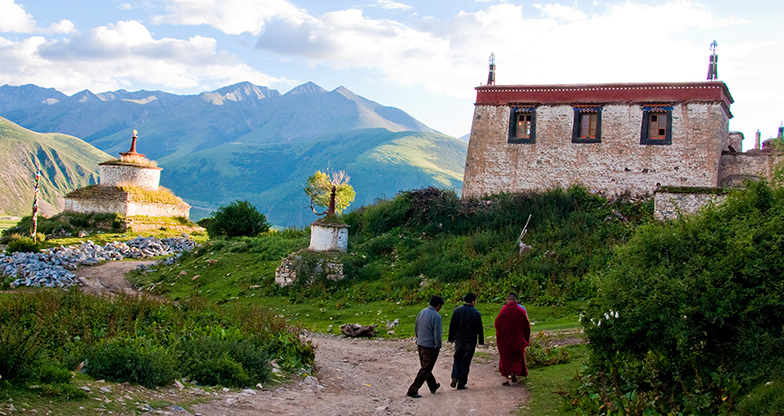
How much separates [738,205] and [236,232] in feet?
101

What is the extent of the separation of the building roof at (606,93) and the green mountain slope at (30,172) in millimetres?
138806

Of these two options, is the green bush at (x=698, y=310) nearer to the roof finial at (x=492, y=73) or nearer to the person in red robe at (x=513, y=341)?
the person in red robe at (x=513, y=341)

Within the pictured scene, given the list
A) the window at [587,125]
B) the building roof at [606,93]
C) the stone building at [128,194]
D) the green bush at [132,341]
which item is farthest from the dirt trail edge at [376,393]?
the stone building at [128,194]

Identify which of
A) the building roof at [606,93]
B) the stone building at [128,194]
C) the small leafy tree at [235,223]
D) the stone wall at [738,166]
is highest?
the building roof at [606,93]

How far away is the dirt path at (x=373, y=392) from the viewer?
820 cm

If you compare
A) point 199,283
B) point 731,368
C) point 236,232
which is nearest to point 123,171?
point 236,232

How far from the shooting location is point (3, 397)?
6.39 m

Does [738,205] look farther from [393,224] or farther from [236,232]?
[236,232]

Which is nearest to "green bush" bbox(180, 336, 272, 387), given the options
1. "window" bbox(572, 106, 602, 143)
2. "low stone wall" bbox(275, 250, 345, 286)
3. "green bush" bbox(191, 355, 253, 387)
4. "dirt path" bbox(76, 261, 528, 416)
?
"green bush" bbox(191, 355, 253, 387)

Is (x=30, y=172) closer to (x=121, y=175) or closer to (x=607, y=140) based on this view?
(x=121, y=175)

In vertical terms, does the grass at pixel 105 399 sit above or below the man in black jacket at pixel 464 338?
below

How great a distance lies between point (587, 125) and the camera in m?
28.7

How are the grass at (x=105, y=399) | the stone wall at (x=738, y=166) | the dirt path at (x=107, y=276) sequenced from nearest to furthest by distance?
the grass at (x=105, y=399) → the dirt path at (x=107, y=276) → the stone wall at (x=738, y=166)

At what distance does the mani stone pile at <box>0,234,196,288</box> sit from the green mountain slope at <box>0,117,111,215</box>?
12313 centimetres
